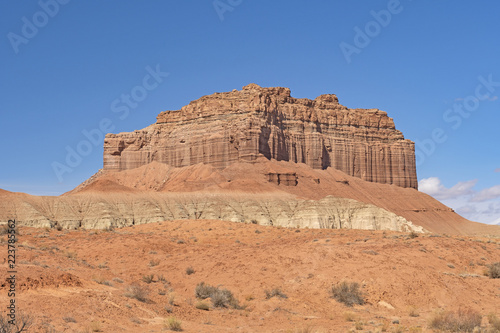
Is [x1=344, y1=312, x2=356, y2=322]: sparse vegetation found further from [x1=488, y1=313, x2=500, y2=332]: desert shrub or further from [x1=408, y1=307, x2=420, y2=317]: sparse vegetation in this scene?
[x1=488, y1=313, x2=500, y2=332]: desert shrub

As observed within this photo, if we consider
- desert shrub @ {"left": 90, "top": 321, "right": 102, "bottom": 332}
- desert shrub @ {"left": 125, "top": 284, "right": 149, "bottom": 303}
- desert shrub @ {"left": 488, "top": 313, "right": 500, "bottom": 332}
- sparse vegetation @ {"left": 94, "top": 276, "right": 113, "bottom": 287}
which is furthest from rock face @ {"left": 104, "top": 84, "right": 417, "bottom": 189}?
desert shrub @ {"left": 90, "top": 321, "right": 102, "bottom": 332}

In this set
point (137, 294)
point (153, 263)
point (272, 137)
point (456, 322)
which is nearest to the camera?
point (456, 322)

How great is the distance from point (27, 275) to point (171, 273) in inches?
374

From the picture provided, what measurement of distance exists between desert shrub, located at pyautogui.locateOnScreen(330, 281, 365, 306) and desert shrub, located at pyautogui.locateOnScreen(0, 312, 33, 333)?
40.9ft

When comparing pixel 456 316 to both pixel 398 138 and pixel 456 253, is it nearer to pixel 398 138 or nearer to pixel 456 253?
pixel 456 253

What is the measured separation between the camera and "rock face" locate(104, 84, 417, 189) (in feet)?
359

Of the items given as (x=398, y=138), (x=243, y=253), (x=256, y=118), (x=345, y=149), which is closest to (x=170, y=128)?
(x=256, y=118)

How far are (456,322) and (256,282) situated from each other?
31.0 feet

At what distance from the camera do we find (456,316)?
644 inches

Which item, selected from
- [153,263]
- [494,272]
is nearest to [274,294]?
[153,263]

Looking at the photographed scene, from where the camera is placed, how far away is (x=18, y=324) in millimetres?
11938

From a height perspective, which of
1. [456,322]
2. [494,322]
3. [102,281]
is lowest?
[494,322]

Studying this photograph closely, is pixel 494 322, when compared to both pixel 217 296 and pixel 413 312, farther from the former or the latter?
pixel 217 296

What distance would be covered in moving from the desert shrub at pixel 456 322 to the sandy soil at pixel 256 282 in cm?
53
